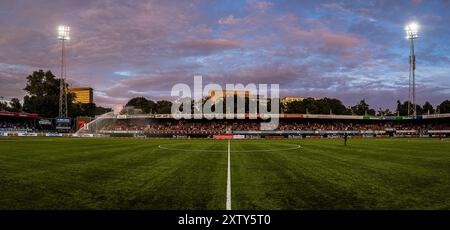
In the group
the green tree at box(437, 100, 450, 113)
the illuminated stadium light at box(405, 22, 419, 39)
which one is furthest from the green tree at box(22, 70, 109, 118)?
the green tree at box(437, 100, 450, 113)

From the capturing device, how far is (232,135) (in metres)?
69.8

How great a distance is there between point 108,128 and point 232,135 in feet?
118

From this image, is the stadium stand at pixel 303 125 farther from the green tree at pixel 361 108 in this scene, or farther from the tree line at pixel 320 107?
the green tree at pixel 361 108

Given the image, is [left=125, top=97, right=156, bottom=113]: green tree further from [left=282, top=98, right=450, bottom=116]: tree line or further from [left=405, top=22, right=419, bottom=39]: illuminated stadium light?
[left=405, top=22, right=419, bottom=39]: illuminated stadium light

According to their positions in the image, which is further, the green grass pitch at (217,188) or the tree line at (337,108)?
the tree line at (337,108)

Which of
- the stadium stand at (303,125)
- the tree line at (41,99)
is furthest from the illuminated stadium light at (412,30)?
the tree line at (41,99)

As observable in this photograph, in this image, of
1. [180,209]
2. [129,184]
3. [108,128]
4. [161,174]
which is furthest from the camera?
[108,128]

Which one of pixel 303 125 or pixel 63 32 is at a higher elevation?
pixel 63 32

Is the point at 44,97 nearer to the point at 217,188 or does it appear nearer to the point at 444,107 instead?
the point at 217,188

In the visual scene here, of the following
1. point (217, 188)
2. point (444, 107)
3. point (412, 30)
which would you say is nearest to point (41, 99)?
point (412, 30)

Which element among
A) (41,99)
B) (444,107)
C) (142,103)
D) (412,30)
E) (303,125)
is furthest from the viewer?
(142,103)

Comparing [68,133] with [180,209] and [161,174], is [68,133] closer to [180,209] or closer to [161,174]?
[161,174]

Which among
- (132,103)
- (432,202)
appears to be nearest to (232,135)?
(432,202)

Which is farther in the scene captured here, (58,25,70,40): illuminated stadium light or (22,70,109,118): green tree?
(22,70,109,118): green tree
